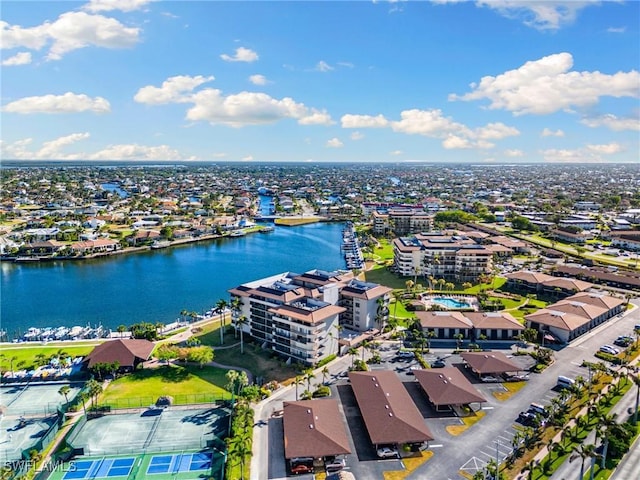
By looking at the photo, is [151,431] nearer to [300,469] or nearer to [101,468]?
[101,468]

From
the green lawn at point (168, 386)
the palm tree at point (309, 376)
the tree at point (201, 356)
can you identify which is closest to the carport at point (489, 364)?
the palm tree at point (309, 376)

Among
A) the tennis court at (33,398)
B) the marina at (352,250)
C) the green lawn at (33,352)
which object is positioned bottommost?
the tennis court at (33,398)

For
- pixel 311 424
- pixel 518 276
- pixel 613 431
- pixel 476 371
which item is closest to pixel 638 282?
pixel 518 276

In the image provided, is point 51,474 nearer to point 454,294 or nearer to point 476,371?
point 476,371

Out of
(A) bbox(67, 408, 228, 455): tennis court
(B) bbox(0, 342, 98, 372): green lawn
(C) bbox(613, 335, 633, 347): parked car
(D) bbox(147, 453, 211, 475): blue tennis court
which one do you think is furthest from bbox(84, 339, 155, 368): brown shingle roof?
(C) bbox(613, 335, 633, 347): parked car

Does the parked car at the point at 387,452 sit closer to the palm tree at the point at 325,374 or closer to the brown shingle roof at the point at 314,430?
the brown shingle roof at the point at 314,430

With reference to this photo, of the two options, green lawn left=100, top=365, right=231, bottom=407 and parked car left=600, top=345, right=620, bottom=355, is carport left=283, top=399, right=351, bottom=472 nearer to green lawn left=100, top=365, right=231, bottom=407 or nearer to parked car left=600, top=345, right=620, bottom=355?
green lawn left=100, top=365, right=231, bottom=407

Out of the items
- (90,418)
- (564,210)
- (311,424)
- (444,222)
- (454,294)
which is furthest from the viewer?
(564,210)
